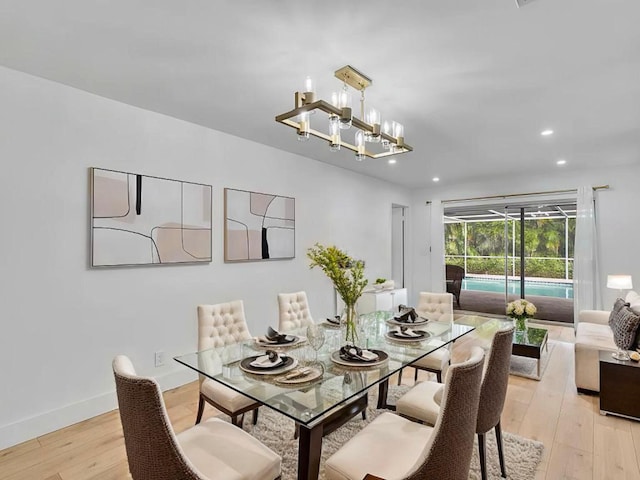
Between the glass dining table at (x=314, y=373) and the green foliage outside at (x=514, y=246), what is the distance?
436 cm

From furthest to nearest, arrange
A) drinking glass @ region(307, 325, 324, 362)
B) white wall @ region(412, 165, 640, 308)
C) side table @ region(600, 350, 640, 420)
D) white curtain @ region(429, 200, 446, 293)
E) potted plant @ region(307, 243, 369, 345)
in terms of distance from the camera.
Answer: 1. white curtain @ region(429, 200, 446, 293)
2. white wall @ region(412, 165, 640, 308)
3. side table @ region(600, 350, 640, 420)
4. potted plant @ region(307, 243, 369, 345)
5. drinking glass @ region(307, 325, 324, 362)

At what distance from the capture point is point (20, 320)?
238cm

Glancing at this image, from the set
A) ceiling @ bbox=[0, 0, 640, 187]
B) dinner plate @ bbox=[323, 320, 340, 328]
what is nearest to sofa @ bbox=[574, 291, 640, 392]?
ceiling @ bbox=[0, 0, 640, 187]

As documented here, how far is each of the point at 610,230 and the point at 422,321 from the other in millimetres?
4222

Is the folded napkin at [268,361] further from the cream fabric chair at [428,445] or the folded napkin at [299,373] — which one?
the cream fabric chair at [428,445]

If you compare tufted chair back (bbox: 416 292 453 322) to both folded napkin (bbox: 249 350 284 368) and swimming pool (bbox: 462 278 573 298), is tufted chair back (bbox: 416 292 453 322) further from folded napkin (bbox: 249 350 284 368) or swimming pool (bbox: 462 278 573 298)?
swimming pool (bbox: 462 278 573 298)

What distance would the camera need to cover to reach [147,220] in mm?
2980

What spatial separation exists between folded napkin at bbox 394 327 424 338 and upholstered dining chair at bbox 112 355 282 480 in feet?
4.13

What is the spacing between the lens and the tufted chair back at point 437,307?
3.41 m

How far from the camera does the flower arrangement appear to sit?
13.0 ft

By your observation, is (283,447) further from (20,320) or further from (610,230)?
(610,230)

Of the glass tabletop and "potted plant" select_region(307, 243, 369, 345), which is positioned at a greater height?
"potted plant" select_region(307, 243, 369, 345)

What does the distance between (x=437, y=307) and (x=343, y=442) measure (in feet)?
5.51

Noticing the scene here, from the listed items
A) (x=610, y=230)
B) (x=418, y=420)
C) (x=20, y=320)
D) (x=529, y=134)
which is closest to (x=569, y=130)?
(x=529, y=134)
